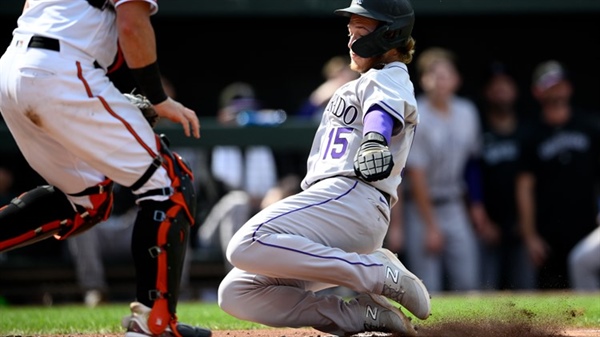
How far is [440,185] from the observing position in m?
8.59

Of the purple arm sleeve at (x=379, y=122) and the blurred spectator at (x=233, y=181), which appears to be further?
the blurred spectator at (x=233, y=181)

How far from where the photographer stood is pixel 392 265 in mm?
4148

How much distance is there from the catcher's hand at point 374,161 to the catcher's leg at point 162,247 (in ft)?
2.35

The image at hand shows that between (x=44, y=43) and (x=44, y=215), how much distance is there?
0.80 meters

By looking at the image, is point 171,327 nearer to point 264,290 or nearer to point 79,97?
point 264,290

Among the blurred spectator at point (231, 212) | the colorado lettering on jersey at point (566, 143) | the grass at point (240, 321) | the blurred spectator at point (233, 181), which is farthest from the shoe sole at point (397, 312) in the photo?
the colorado lettering on jersey at point (566, 143)

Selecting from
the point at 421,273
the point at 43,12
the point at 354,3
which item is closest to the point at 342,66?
the point at 421,273

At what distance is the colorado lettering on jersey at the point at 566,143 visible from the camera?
8.72 metres

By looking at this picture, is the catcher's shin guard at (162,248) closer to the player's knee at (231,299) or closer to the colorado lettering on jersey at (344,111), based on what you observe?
the player's knee at (231,299)

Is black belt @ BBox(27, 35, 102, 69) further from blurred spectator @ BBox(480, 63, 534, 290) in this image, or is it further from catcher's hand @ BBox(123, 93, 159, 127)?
blurred spectator @ BBox(480, 63, 534, 290)

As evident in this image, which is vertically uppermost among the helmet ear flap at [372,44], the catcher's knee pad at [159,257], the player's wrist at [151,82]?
the helmet ear flap at [372,44]

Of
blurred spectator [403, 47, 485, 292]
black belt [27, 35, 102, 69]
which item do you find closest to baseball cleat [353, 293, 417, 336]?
black belt [27, 35, 102, 69]

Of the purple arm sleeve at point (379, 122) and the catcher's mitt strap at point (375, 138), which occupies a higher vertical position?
the purple arm sleeve at point (379, 122)

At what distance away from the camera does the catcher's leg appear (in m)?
3.72
